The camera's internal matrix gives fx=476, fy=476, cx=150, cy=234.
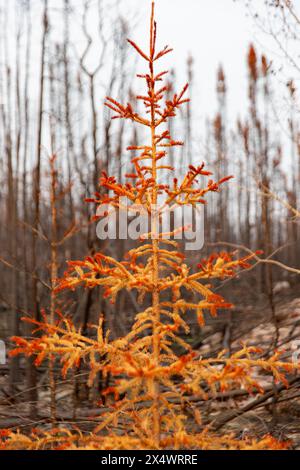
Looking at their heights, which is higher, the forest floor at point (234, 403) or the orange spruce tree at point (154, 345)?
the orange spruce tree at point (154, 345)

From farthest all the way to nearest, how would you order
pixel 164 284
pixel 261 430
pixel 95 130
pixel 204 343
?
pixel 204 343
pixel 95 130
pixel 261 430
pixel 164 284

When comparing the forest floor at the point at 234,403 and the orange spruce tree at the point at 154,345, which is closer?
the orange spruce tree at the point at 154,345

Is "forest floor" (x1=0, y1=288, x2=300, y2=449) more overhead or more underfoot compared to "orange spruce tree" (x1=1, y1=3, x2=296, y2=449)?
more underfoot

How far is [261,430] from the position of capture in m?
5.26

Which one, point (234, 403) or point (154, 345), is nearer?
point (154, 345)

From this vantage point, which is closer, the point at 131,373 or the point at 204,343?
the point at 131,373

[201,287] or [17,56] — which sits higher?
[17,56]

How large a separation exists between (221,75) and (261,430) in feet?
62.0

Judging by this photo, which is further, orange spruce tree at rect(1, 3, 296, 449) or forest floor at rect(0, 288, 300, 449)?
forest floor at rect(0, 288, 300, 449)

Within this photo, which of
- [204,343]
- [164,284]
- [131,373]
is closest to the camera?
[131,373]

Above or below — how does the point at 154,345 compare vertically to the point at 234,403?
above
